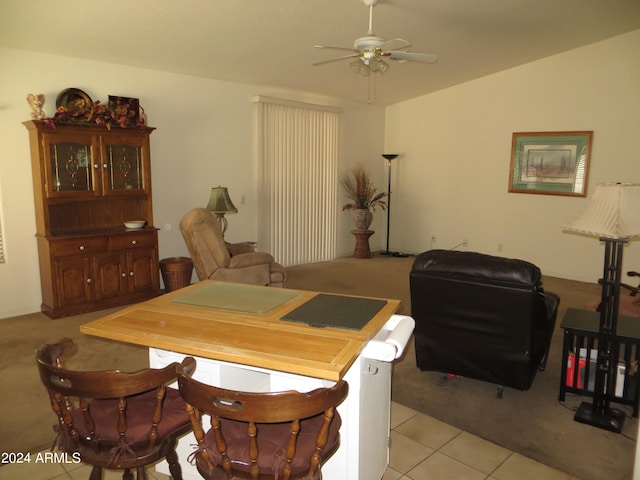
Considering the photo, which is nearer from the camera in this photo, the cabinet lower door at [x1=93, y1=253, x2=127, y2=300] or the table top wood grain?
the table top wood grain

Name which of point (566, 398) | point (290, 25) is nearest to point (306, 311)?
point (566, 398)

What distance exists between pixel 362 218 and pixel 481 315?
15.7ft

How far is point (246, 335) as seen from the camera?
1.66 meters

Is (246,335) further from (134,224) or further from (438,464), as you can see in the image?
(134,224)

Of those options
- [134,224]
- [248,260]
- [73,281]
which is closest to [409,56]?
[248,260]

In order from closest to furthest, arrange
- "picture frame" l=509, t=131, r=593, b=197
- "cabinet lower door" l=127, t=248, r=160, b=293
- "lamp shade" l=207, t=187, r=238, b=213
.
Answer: "cabinet lower door" l=127, t=248, r=160, b=293
"lamp shade" l=207, t=187, r=238, b=213
"picture frame" l=509, t=131, r=593, b=197

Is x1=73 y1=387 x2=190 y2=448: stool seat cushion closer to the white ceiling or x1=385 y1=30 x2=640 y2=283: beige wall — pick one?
the white ceiling

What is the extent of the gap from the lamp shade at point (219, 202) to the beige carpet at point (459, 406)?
1.72 meters

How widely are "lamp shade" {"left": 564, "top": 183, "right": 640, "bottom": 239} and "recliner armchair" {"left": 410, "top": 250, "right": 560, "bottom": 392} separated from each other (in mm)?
398

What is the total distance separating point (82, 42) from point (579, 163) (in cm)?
590

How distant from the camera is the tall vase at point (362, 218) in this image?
24.6 ft

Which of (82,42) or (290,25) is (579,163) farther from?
(82,42)

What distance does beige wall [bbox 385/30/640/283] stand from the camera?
5.72 metres

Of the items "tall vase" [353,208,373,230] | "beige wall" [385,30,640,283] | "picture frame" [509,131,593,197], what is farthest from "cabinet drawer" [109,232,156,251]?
"picture frame" [509,131,593,197]
